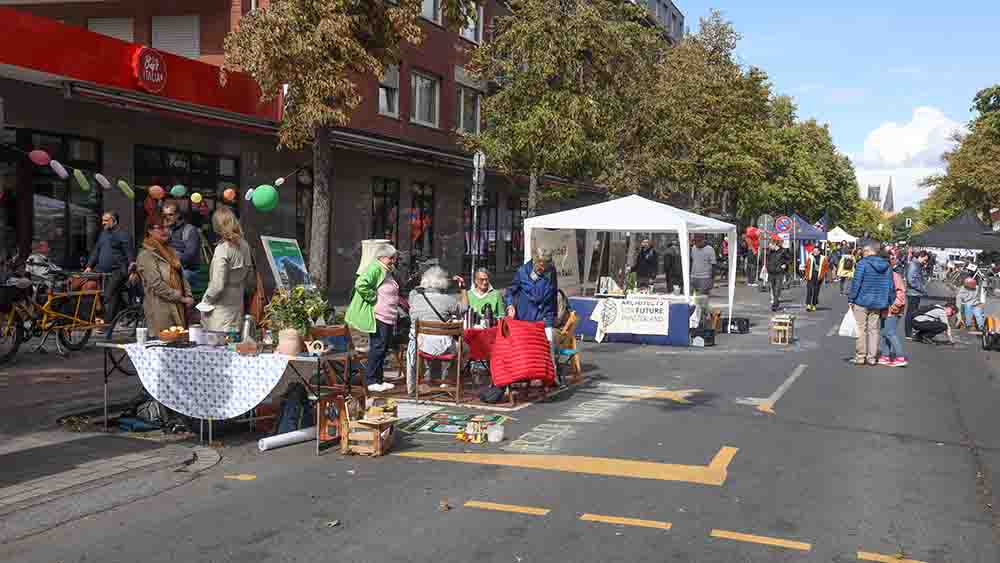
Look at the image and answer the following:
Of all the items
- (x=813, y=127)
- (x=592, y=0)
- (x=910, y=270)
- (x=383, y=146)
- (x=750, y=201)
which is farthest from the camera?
(x=813, y=127)

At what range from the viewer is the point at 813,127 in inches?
2913

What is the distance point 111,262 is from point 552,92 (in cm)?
1204

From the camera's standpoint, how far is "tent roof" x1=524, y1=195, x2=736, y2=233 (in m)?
17.0

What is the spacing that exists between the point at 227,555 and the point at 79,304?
851 centimetres

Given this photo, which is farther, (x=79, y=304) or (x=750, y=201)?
(x=750, y=201)

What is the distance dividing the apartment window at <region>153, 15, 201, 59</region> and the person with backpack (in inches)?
648

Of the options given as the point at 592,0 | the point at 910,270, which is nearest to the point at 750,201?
the point at 592,0

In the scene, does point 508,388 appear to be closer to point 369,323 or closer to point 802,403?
point 369,323

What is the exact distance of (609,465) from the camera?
23.7ft

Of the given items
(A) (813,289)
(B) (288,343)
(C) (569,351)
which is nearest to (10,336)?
(B) (288,343)

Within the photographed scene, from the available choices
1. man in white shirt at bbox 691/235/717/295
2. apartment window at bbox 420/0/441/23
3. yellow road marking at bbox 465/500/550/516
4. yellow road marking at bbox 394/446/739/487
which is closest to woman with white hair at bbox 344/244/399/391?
yellow road marking at bbox 394/446/739/487

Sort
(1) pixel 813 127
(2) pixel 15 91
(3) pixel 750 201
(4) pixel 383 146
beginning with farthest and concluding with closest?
1. (1) pixel 813 127
2. (3) pixel 750 201
3. (4) pixel 383 146
4. (2) pixel 15 91

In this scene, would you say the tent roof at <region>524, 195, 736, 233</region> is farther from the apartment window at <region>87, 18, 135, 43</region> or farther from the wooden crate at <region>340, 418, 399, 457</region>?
the apartment window at <region>87, 18, 135, 43</region>

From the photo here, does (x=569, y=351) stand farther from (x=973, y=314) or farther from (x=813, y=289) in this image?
(x=813, y=289)
